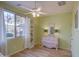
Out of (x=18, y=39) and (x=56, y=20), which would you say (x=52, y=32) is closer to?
(x=56, y=20)

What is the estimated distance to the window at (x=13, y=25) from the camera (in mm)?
4270

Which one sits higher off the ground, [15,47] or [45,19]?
[45,19]

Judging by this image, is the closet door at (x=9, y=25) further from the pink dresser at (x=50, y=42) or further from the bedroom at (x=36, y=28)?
the pink dresser at (x=50, y=42)

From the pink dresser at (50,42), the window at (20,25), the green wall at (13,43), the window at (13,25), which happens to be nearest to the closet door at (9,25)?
the window at (13,25)

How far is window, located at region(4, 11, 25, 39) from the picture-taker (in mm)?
4270

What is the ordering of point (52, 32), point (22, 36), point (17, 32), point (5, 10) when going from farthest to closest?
point (52, 32) < point (22, 36) < point (17, 32) < point (5, 10)

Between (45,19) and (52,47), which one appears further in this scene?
(45,19)

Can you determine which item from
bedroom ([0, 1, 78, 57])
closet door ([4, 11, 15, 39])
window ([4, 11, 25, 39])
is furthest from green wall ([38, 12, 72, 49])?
closet door ([4, 11, 15, 39])

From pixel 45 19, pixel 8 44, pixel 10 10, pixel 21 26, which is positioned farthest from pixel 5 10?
pixel 45 19

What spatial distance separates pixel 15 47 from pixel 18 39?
420 mm

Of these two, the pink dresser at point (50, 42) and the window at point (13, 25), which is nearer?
the window at point (13, 25)

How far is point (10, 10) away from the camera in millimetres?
4316

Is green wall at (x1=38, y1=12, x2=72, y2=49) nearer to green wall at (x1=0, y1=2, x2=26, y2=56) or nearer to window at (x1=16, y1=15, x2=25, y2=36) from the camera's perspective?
window at (x1=16, y1=15, x2=25, y2=36)

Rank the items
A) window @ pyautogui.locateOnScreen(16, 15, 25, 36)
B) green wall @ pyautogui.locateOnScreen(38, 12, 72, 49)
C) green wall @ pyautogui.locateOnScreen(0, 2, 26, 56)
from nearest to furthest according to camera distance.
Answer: green wall @ pyautogui.locateOnScreen(0, 2, 26, 56)
window @ pyautogui.locateOnScreen(16, 15, 25, 36)
green wall @ pyautogui.locateOnScreen(38, 12, 72, 49)
